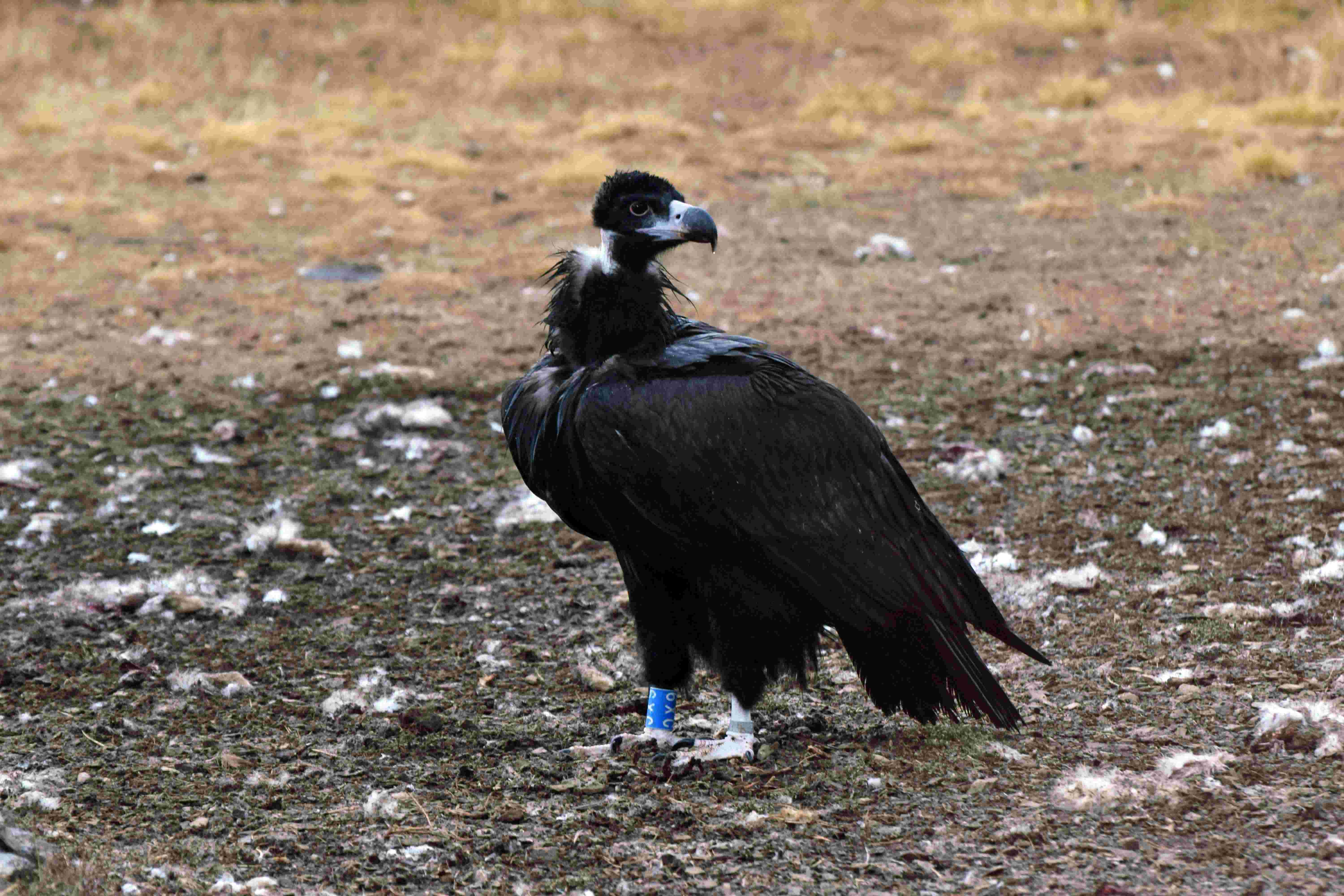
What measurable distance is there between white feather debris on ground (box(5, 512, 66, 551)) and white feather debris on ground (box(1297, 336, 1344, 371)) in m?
5.58

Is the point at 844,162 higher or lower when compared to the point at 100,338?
higher

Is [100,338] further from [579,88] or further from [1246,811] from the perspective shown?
[579,88]

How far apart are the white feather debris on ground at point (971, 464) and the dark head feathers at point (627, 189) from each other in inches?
103

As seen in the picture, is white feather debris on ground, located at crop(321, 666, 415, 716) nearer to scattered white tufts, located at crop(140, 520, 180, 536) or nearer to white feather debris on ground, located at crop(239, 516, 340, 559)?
white feather debris on ground, located at crop(239, 516, 340, 559)

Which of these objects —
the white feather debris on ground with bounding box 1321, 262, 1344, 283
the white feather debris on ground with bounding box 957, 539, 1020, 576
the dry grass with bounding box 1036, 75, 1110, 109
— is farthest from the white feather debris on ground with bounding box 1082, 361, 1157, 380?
the dry grass with bounding box 1036, 75, 1110, 109

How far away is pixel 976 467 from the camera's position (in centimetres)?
607

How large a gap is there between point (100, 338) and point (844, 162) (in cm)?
A: 651

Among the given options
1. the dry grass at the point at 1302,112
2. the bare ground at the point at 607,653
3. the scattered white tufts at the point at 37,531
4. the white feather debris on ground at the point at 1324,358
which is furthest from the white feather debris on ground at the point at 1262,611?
the dry grass at the point at 1302,112

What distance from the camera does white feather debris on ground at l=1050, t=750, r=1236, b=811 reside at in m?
3.43

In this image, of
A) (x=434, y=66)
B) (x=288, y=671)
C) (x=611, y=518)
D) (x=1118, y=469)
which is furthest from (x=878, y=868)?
(x=434, y=66)

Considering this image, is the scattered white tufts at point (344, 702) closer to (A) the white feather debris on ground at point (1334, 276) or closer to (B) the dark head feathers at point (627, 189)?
(B) the dark head feathers at point (627, 189)

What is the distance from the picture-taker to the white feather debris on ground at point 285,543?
5508 millimetres

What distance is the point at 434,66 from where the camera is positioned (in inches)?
627

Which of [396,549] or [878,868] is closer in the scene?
[878,868]
